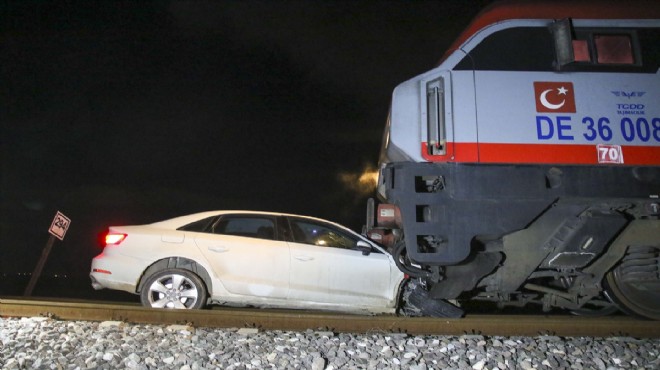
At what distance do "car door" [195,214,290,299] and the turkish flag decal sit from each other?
3.45 metres

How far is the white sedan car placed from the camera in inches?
207

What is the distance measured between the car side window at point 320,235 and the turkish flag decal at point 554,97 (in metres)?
2.95

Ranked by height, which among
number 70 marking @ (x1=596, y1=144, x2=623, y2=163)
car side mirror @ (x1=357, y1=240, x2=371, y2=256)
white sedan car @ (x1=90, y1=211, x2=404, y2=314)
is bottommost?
white sedan car @ (x1=90, y1=211, x2=404, y2=314)

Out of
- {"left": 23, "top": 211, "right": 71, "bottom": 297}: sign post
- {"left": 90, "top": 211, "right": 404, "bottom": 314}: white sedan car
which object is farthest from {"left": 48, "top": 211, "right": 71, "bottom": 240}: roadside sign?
{"left": 90, "top": 211, "right": 404, "bottom": 314}: white sedan car

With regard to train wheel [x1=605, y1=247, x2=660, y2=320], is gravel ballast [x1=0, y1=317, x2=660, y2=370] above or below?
below

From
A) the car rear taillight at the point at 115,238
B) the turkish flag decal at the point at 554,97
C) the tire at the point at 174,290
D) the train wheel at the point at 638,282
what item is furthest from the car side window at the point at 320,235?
the train wheel at the point at 638,282

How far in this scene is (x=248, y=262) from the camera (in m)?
5.37

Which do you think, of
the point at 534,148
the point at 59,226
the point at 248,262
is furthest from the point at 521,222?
the point at 59,226

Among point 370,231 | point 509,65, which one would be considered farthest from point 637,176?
point 370,231

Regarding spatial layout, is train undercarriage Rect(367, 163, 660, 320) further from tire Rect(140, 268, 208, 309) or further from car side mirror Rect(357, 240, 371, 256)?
tire Rect(140, 268, 208, 309)

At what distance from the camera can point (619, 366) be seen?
3.38 m

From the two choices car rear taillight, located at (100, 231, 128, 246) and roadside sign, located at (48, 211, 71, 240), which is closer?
car rear taillight, located at (100, 231, 128, 246)

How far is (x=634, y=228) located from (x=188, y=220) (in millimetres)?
5219

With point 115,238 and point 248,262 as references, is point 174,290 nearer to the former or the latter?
point 248,262
